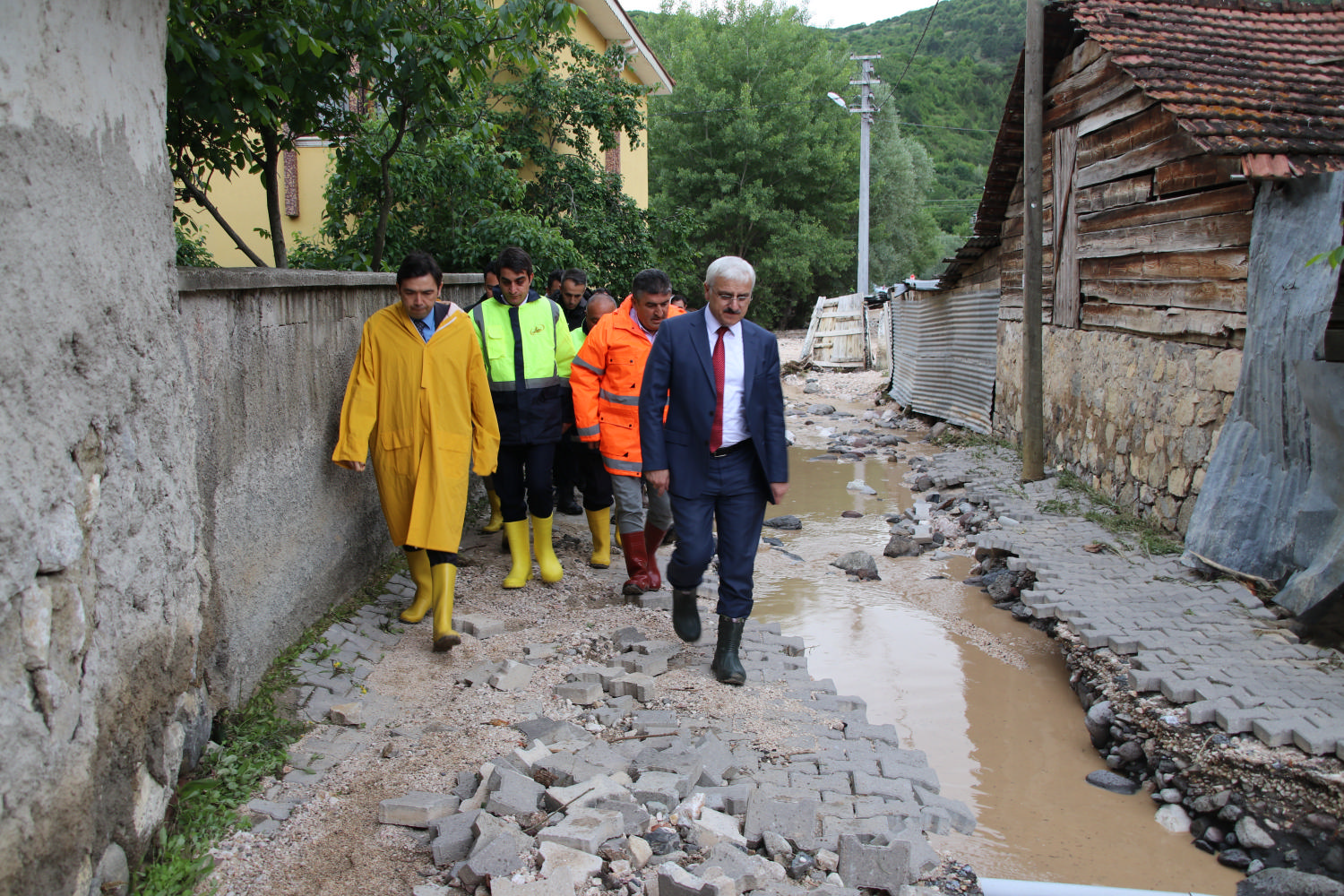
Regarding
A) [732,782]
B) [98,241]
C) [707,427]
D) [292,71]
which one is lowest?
[732,782]

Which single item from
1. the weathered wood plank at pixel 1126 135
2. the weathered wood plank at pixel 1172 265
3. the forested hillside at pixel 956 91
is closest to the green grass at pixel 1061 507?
the weathered wood plank at pixel 1172 265

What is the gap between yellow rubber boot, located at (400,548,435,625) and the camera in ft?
17.4

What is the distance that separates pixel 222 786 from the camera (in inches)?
134

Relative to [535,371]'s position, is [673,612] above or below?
below

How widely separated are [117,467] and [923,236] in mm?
38906

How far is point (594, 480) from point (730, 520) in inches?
77.3

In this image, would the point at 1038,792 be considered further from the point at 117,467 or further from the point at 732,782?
the point at 117,467

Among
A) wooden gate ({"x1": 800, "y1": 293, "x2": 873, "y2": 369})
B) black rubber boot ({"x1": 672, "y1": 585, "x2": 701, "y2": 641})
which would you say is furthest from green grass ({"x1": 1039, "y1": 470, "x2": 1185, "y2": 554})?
wooden gate ({"x1": 800, "y1": 293, "x2": 873, "y2": 369})

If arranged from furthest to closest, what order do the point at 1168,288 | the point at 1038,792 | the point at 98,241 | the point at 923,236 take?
1. the point at 923,236
2. the point at 1168,288
3. the point at 1038,792
4. the point at 98,241

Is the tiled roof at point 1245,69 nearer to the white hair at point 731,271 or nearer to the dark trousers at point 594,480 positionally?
the white hair at point 731,271

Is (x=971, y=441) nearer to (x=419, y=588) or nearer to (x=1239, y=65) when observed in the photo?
(x=1239, y=65)

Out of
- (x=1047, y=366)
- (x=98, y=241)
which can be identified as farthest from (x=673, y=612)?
(x=1047, y=366)

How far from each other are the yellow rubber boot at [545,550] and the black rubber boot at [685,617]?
4.35ft

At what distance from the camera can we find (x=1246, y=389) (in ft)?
20.0
